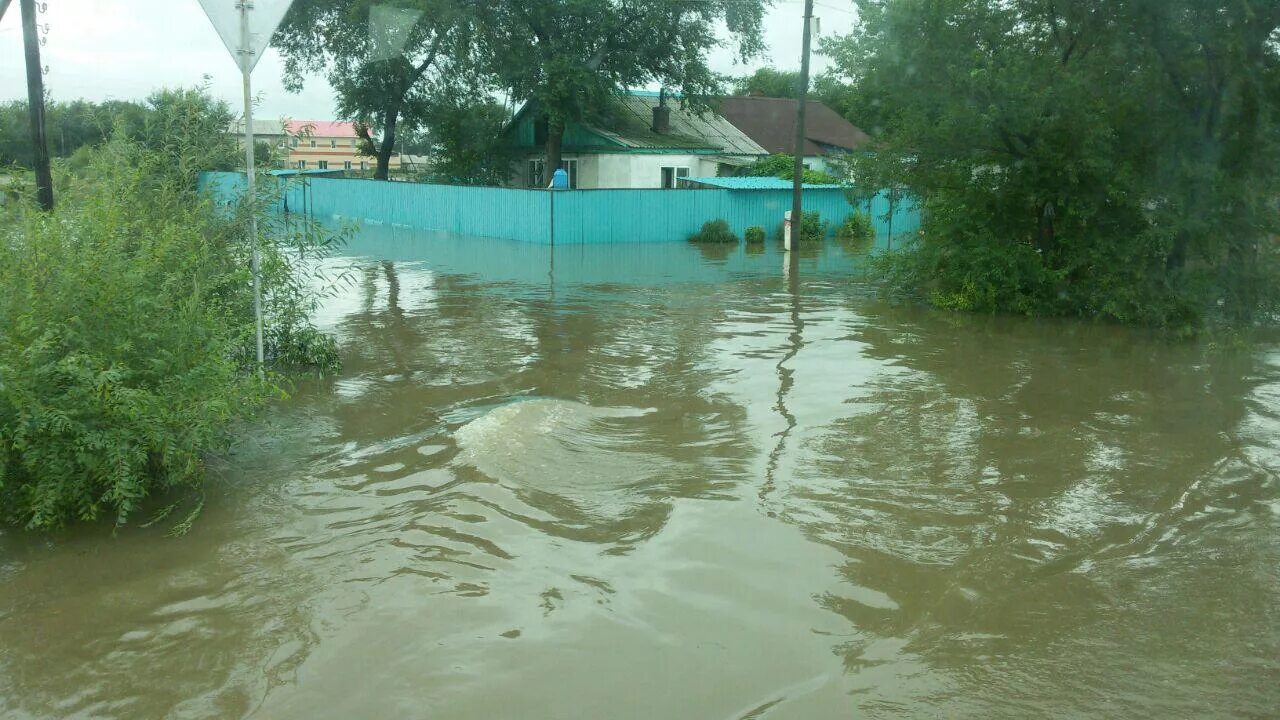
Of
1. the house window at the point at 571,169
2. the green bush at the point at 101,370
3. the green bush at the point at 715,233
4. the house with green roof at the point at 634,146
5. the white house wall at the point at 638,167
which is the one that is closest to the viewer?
the green bush at the point at 101,370

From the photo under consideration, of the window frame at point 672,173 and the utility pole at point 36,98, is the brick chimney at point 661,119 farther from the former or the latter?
the utility pole at point 36,98

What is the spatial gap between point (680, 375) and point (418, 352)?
10.6 feet

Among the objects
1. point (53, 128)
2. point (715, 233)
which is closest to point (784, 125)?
point (715, 233)

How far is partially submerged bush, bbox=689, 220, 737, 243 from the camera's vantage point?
2881cm

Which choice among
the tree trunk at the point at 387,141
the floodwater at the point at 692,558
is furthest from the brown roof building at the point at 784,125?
the floodwater at the point at 692,558

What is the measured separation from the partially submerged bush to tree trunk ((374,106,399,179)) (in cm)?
1788

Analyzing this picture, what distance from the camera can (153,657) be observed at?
16.0 feet

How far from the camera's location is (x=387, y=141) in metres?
42.4

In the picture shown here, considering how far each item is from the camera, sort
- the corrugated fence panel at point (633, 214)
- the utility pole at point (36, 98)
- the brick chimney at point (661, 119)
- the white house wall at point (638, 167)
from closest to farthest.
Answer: the utility pole at point (36, 98), the corrugated fence panel at point (633, 214), the white house wall at point (638, 167), the brick chimney at point (661, 119)

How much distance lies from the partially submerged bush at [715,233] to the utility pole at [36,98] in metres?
17.7

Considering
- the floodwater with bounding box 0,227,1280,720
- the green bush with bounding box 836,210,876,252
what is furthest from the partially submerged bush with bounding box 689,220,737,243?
the floodwater with bounding box 0,227,1280,720

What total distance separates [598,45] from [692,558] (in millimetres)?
30577

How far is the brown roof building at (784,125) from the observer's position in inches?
1698

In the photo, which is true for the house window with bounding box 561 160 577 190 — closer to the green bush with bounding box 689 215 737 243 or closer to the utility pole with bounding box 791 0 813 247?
the green bush with bounding box 689 215 737 243
